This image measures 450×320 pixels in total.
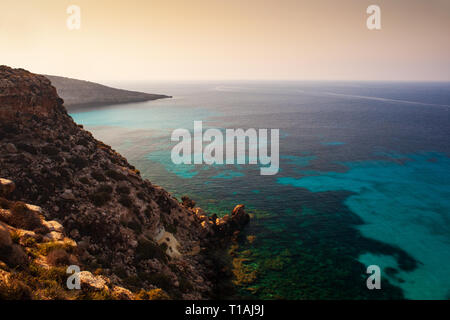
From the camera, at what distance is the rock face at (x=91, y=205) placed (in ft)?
79.0

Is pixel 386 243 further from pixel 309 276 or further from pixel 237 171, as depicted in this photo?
pixel 237 171

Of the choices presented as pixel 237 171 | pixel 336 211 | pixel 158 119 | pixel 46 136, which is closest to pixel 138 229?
pixel 46 136

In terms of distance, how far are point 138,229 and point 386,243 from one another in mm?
38408

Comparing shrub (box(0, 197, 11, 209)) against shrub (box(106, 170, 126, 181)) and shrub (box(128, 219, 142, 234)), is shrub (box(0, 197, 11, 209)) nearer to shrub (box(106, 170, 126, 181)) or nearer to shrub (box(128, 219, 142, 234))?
shrub (box(128, 219, 142, 234))

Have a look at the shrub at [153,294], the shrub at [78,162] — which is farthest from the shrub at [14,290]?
the shrub at [78,162]

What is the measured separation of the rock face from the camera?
24094mm

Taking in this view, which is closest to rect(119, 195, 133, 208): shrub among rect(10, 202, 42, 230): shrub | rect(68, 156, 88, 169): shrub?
rect(68, 156, 88, 169): shrub

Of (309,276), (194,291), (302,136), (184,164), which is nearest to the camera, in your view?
(194,291)

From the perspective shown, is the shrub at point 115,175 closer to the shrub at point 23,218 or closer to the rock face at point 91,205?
the rock face at point 91,205

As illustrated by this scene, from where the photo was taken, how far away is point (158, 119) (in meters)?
158

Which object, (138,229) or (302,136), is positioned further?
(302,136)

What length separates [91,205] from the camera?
2844cm

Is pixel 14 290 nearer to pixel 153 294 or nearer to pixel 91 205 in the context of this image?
pixel 153 294

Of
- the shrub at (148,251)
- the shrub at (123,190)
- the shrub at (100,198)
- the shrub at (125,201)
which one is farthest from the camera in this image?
the shrub at (123,190)
